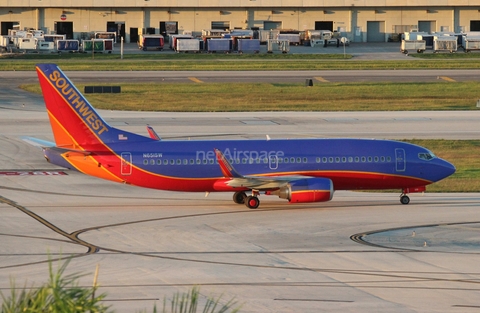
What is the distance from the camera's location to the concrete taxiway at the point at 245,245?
2997 cm

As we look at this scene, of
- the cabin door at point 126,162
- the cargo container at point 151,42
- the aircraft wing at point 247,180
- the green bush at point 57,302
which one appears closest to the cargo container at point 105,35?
the cargo container at point 151,42

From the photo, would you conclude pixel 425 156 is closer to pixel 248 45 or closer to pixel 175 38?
pixel 248 45

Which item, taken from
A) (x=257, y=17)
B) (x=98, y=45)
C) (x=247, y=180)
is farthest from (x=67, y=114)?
(x=257, y=17)

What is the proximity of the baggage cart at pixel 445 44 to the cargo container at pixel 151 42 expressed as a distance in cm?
4244

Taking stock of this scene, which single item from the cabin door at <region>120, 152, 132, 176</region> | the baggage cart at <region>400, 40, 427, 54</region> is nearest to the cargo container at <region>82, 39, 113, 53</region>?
the baggage cart at <region>400, 40, 427, 54</region>

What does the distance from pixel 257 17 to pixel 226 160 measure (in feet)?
380

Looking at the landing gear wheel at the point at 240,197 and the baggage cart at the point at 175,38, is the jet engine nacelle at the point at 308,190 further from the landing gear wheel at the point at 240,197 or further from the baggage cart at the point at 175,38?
the baggage cart at the point at 175,38

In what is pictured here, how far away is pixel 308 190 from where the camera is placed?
4428cm

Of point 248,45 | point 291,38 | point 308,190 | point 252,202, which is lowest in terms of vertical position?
point 252,202

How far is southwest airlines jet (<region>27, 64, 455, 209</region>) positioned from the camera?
4481cm

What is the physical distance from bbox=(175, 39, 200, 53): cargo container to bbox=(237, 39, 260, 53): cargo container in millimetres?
6398

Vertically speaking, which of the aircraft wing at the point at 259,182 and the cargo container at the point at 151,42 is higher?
the cargo container at the point at 151,42
